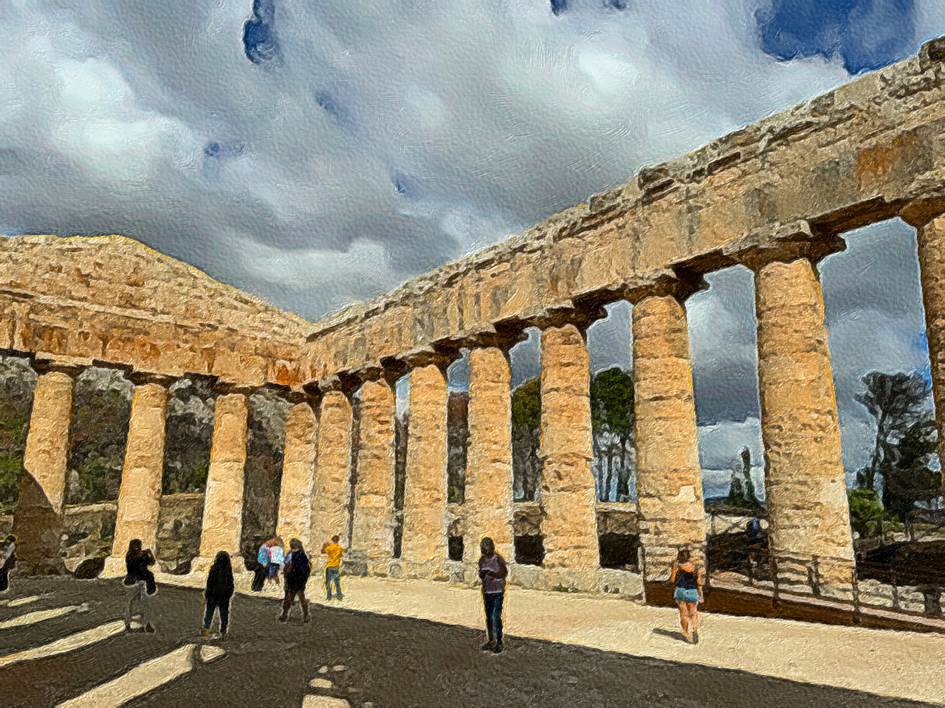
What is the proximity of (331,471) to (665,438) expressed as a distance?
12.9 metres

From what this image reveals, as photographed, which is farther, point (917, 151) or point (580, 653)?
point (917, 151)

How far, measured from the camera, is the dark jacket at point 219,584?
1100cm

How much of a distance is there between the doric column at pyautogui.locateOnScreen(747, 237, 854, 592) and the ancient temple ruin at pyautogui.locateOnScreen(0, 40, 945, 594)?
1.4 inches

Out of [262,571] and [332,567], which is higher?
[332,567]

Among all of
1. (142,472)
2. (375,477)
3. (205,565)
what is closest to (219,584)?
(375,477)

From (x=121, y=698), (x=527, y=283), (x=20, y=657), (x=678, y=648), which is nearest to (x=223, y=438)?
(x=527, y=283)

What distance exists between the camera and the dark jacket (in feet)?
36.1

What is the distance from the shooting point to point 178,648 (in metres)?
10.3

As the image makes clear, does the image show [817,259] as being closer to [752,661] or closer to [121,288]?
[752,661]

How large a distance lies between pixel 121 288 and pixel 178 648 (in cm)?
1631

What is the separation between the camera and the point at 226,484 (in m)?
24.0

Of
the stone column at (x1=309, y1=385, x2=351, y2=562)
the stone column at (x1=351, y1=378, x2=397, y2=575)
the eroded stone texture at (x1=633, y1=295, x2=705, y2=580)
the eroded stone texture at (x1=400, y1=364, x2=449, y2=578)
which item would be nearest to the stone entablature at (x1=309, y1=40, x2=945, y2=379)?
the eroded stone texture at (x1=633, y1=295, x2=705, y2=580)

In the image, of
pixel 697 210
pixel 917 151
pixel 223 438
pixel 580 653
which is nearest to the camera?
pixel 580 653

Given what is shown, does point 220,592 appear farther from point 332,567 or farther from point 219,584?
point 332,567
